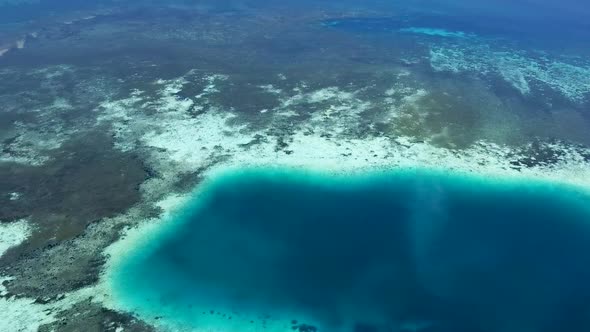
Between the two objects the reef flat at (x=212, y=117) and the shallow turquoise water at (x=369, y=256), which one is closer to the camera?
the shallow turquoise water at (x=369, y=256)

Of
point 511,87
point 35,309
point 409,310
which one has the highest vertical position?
point 511,87

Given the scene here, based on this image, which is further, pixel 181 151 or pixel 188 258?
pixel 181 151

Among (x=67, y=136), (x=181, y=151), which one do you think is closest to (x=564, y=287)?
(x=181, y=151)

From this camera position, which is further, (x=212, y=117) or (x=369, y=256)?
(x=212, y=117)

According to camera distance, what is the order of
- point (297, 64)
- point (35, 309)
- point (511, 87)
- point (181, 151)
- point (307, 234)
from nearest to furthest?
point (35, 309)
point (307, 234)
point (181, 151)
point (511, 87)
point (297, 64)

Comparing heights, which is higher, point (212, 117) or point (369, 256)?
point (212, 117)

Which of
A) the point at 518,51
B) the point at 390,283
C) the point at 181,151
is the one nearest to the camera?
the point at 390,283

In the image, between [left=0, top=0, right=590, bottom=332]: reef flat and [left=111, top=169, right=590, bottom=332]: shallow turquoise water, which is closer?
[left=111, top=169, right=590, bottom=332]: shallow turquoise water

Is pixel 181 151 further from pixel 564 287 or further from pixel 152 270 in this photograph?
pixel 564 287
